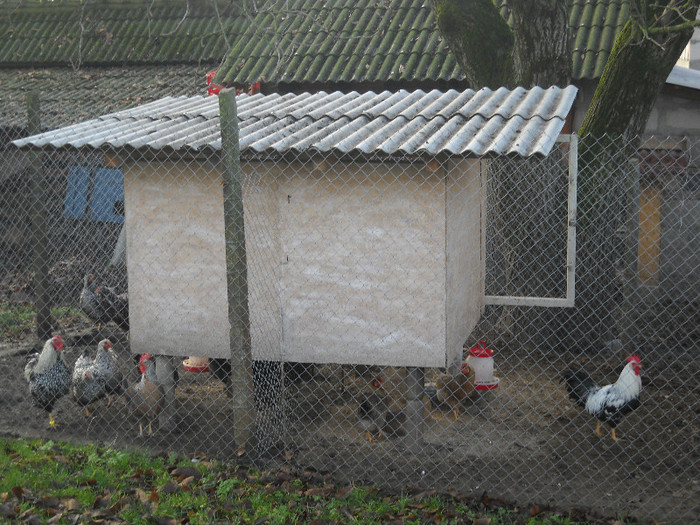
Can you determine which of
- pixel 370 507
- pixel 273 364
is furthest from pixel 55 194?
pixel 370 507

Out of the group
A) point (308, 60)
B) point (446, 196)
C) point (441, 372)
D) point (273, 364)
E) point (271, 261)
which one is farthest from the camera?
point (308, 60)

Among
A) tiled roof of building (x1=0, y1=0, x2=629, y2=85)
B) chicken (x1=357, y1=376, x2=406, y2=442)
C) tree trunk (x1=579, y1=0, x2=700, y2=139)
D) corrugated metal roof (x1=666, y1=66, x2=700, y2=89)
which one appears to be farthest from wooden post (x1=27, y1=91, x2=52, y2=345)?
corrugated metal roof (x1=666, y1=66, x2=700, y2=89)

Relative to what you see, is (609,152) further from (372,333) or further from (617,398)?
(372,333)

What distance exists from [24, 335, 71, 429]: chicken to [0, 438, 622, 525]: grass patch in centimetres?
90

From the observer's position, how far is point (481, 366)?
239 inches

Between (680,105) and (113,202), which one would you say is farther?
(113,202)

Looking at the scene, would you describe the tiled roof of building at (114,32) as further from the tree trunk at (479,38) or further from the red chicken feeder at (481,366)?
the red chicken feeder at (481,366)

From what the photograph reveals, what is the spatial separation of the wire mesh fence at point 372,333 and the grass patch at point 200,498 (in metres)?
0.26

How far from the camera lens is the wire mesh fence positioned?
4.98 m

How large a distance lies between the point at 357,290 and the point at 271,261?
65 cm

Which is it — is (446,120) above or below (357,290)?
above

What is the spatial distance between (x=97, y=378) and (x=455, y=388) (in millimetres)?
2836

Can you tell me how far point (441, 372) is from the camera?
250 inches

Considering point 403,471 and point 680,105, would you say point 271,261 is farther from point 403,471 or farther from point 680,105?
point 680,105
